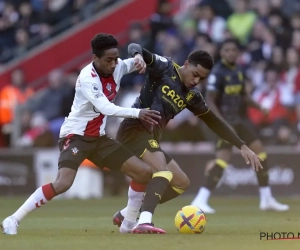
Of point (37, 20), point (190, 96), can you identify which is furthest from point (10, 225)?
point (37, 20)

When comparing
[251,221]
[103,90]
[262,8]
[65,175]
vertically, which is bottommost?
[251,221]

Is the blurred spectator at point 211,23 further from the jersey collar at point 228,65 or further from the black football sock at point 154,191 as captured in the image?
the black football sock at point 154,191

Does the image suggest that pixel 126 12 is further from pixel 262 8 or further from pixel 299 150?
pixel 299 150

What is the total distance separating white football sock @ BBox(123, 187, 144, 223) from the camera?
10016mm

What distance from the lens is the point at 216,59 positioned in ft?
61.5

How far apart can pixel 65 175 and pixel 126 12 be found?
44.5 feet

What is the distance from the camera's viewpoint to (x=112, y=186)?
18.5m

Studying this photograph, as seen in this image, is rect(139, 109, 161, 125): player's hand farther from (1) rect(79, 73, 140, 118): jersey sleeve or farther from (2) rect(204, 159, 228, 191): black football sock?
(2) rect(204, 159, 228, 191): black football sock

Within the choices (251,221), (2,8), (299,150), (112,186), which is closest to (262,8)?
(299,150)

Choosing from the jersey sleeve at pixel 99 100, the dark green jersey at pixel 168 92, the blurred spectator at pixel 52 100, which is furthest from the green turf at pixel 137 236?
the blurred spectator at pixel 52 100

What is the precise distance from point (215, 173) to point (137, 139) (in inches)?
165

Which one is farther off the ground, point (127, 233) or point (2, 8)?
point (2, 8)

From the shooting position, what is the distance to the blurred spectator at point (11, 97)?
19812 millimetres

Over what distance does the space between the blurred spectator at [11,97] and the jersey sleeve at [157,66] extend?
33.1 feet
